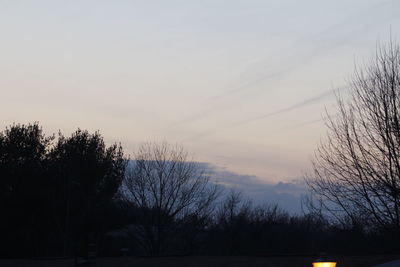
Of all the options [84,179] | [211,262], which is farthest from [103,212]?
[211,262]

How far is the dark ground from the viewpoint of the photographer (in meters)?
21.4

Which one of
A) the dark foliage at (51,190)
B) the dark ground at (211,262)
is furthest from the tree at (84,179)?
the dark ground at (211,262)

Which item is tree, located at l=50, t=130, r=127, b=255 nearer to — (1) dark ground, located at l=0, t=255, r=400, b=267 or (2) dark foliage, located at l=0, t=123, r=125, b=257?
(2) dark foliage, located at l=0, t=123, r=125, b=257

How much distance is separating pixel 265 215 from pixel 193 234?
12.4 m

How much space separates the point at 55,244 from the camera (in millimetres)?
46906

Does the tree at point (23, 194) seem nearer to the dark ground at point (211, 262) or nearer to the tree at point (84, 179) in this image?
the tree at point (84, 179)

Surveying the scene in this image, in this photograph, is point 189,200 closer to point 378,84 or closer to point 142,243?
point 142,243

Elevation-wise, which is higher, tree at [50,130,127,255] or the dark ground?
tree at [50,130,127,255]

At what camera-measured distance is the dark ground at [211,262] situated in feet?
70.2

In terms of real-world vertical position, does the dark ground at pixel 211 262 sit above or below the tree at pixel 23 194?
below

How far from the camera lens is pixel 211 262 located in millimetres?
25781

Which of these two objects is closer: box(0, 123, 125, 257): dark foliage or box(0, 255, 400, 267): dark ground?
box(0, 255, 400, 267): dark ground

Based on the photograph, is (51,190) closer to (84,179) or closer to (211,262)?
(84,179)

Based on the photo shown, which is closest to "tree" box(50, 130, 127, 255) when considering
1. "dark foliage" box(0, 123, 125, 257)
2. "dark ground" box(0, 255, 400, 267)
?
"dark foliage" box(0, 123, 125, 257)
